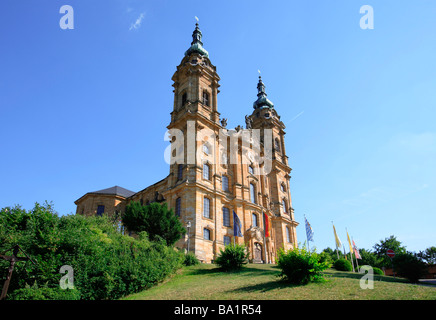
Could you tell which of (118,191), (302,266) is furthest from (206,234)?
(118,191)

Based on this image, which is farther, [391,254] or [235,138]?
[235,138]

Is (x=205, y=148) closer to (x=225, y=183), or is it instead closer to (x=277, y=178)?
(x=225, y=183)

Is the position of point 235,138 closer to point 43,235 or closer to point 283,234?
point 283,234

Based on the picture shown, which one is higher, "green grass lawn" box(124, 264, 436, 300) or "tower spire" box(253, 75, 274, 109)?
"tower spire" box(253, 75, 274, 109)

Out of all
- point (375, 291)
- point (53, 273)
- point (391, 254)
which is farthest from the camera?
point (391, 254)

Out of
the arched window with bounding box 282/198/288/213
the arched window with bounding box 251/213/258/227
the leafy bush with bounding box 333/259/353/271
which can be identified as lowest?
the leafy bush with bounding box 333/259/353/271

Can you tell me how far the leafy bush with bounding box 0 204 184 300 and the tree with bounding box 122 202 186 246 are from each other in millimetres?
7510

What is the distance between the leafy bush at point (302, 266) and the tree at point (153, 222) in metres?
15.2

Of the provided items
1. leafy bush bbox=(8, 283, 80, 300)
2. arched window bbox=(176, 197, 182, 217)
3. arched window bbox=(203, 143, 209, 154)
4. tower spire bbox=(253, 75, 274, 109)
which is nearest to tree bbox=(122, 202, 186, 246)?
arched window bbox=(176, 197, 182, 217)

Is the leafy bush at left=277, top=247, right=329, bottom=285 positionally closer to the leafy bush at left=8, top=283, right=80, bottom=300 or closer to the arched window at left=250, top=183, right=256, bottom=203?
the leafy bush at left=8, top=283, right=80, bottom=300

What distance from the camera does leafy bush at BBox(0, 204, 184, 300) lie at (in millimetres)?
14133

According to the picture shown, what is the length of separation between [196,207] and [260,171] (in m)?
17.6
